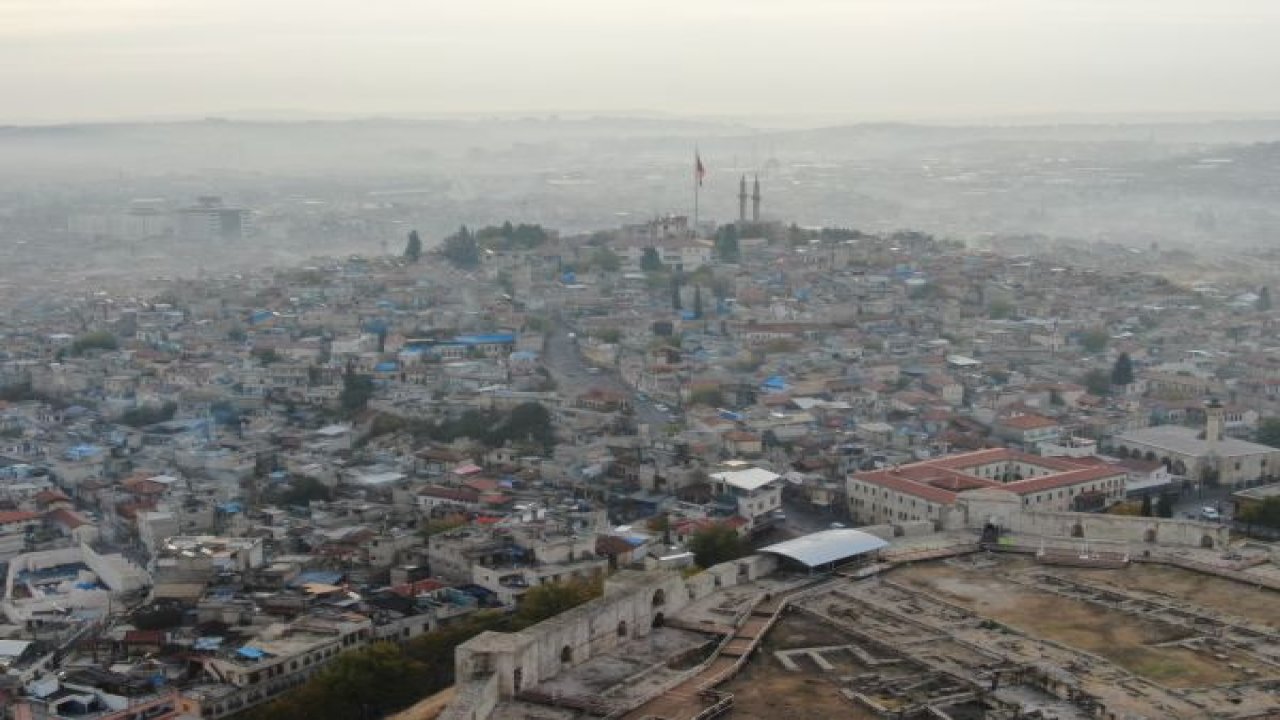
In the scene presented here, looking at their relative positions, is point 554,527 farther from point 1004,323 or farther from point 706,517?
point 1004,323

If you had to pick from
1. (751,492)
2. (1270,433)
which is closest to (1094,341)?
(1270,433)

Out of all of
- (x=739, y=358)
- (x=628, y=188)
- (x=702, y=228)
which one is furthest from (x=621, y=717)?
(x=628, y=188)

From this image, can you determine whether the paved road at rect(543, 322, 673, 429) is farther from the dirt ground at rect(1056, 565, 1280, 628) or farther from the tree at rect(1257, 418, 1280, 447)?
the dirt ground at rect(1056, 565, 1280, 628)

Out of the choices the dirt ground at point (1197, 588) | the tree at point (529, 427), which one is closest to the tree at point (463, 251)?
the tree at point (529, 427)

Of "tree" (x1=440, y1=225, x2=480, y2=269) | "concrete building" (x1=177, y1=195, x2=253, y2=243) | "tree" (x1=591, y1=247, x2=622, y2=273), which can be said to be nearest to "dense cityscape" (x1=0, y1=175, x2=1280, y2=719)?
"tree" (x1=591, y1=247, x2=622, y2=273)

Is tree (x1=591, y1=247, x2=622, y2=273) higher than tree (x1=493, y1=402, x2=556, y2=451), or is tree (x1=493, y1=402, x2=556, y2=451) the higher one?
tree (x1=591, y1=247, x2=622, y2=273)

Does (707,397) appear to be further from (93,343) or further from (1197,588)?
(93,343)
